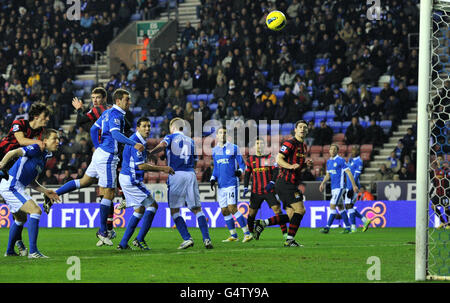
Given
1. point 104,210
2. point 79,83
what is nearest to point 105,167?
point 104,210

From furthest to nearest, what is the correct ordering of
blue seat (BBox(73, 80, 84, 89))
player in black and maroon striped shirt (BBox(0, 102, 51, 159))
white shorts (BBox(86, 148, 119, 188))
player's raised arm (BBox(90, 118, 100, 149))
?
1. blue seat (BBox(73, 80, 84, 89))
2. player's raised arm (BBox(90, 118, 100, 149))
3. white shorts (BBox(86, 148, 119, 188))
4. player in black and maroon striped shirt (BBox(0, 102, 51, 159))

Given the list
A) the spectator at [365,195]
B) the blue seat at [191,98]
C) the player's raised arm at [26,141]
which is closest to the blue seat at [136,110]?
the blue seat at [191,98]

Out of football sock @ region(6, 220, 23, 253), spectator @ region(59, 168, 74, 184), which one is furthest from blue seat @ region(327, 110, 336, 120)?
football sock @ region(6, 220, 23, 253)

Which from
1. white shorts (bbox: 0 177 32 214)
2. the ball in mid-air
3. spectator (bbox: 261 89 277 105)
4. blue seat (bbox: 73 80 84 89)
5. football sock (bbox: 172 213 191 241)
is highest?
the ball in mid-air

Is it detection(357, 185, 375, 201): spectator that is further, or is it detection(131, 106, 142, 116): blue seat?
detection(131, 106, 142, 116): blue seat

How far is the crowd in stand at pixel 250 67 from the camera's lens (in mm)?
22297

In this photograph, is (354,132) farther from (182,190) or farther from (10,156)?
(10,156)

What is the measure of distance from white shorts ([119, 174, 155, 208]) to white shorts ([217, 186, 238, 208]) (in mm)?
2802

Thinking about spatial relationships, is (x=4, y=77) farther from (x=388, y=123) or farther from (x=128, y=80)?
(x=388, y=123)

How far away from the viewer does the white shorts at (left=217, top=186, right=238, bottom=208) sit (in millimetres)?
13797

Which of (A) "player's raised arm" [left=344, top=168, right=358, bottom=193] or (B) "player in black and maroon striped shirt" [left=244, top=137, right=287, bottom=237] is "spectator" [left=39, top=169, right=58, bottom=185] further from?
(B) "player in black and maroon striped shirt" [left=244, top=137, right=287, bottom=237]

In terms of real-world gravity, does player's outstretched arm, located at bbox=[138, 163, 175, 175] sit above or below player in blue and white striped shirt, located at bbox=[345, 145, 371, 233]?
above

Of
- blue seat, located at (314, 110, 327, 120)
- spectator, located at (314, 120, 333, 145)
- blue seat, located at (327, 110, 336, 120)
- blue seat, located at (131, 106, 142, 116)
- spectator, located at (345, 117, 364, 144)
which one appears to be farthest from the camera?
blue seat, located at (131, 106, 142, 116)

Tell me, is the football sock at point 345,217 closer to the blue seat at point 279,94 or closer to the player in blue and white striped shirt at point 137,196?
the player in blue and white striped shirt at point 137,196
